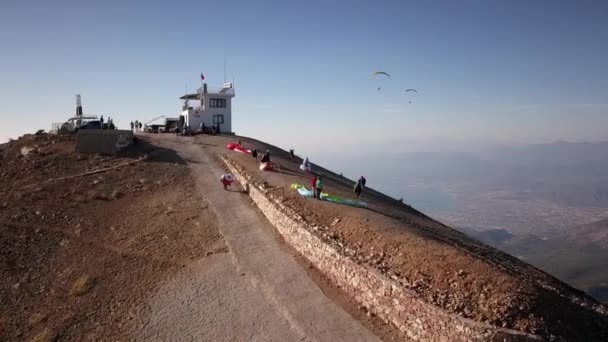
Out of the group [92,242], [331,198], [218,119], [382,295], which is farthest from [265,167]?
[218,119]

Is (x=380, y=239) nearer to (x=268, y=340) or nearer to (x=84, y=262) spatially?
(x=268, y=340)

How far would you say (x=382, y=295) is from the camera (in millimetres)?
14312

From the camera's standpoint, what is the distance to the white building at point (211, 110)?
52.8 m

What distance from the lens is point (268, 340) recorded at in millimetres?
14047

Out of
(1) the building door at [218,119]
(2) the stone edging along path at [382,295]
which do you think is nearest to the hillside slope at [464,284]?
(2) the stone edging along path at [382,295]

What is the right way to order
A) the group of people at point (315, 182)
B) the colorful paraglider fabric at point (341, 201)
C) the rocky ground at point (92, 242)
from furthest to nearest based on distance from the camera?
the group of people at point (315, 182) < the colorful paraglider fabric at point (341, 201) < the rocky ground at point (92, 242)

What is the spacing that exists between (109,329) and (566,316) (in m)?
14.9

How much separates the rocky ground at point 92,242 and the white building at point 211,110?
19.1 meters

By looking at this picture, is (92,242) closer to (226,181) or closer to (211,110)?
(226,181)

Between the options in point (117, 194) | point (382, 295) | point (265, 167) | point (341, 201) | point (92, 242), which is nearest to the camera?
point (382, 295)

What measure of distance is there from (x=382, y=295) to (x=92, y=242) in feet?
A: 51.0

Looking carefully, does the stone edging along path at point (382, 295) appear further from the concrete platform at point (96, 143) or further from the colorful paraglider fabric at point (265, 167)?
the concrete platform at point (96, 143)

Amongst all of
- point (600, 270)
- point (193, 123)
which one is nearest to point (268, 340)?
point (193, 123)

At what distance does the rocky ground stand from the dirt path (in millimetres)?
948
